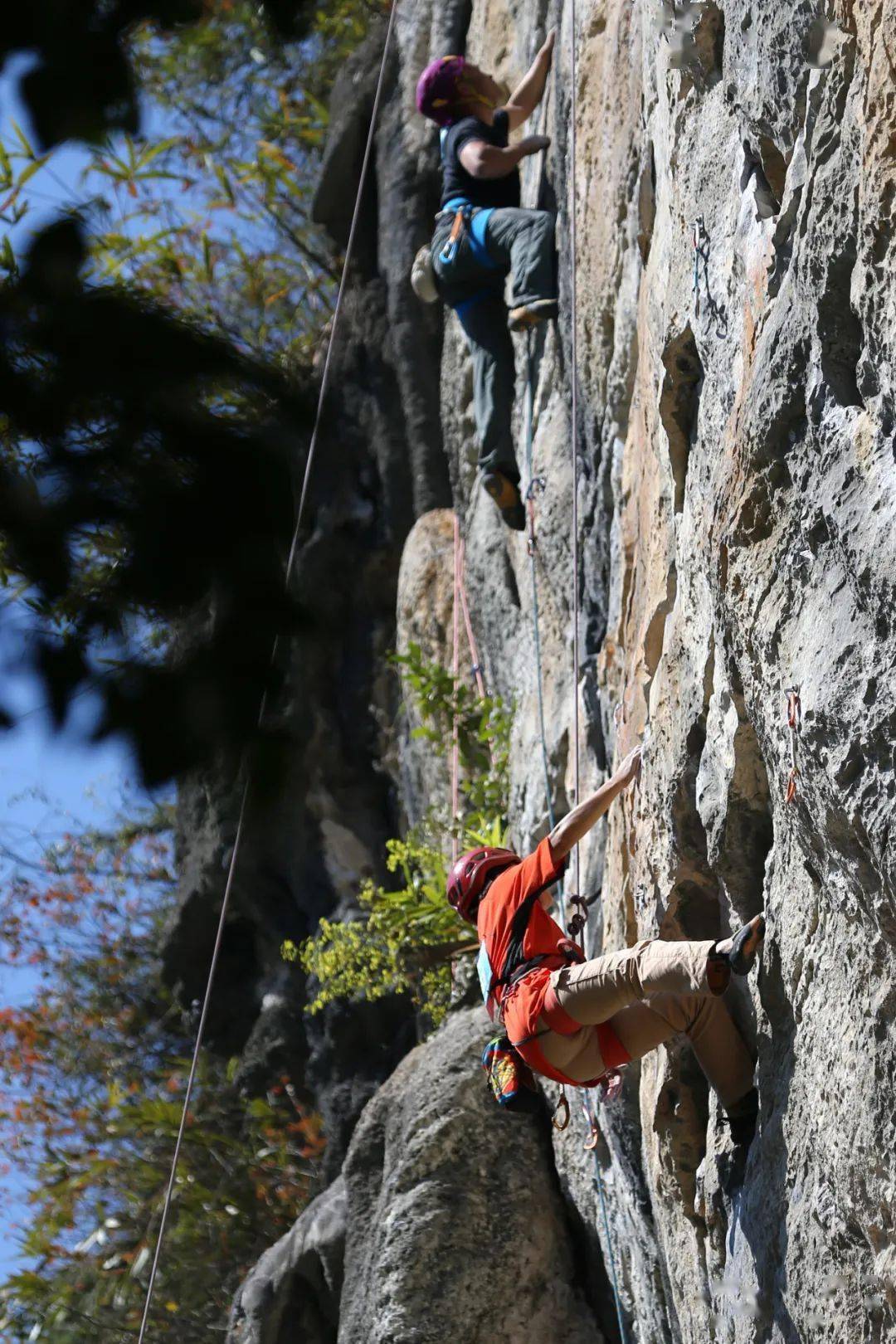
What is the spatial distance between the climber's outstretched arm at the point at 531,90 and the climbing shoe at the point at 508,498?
1.60 meters

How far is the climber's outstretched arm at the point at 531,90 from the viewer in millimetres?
7309

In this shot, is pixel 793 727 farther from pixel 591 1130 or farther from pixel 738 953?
pixel 591 1130

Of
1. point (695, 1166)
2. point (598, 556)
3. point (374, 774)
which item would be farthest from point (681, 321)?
point (374, 774)

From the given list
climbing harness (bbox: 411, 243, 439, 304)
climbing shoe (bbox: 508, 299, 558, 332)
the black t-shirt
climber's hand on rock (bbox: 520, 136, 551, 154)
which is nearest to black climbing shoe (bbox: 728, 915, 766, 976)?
climbing shoe (bbox: 508, 299, 558, 332)

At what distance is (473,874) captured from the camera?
529 centimetres

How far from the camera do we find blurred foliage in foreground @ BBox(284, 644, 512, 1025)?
309 inches

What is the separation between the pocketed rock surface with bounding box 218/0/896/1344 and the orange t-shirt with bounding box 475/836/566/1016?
0.31m

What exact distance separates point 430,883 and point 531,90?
3.54m

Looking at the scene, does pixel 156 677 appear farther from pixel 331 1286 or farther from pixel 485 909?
pixel 331 1286

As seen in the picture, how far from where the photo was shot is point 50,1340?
31.4ft

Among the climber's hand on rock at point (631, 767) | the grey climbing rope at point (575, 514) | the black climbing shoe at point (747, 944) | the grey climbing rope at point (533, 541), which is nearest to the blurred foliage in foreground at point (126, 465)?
the black climbing shoe at point (747, 944)

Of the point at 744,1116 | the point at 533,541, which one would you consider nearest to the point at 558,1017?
the point at 744,1116

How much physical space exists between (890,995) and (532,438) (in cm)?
443

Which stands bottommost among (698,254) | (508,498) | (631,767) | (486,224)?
(631,767)
